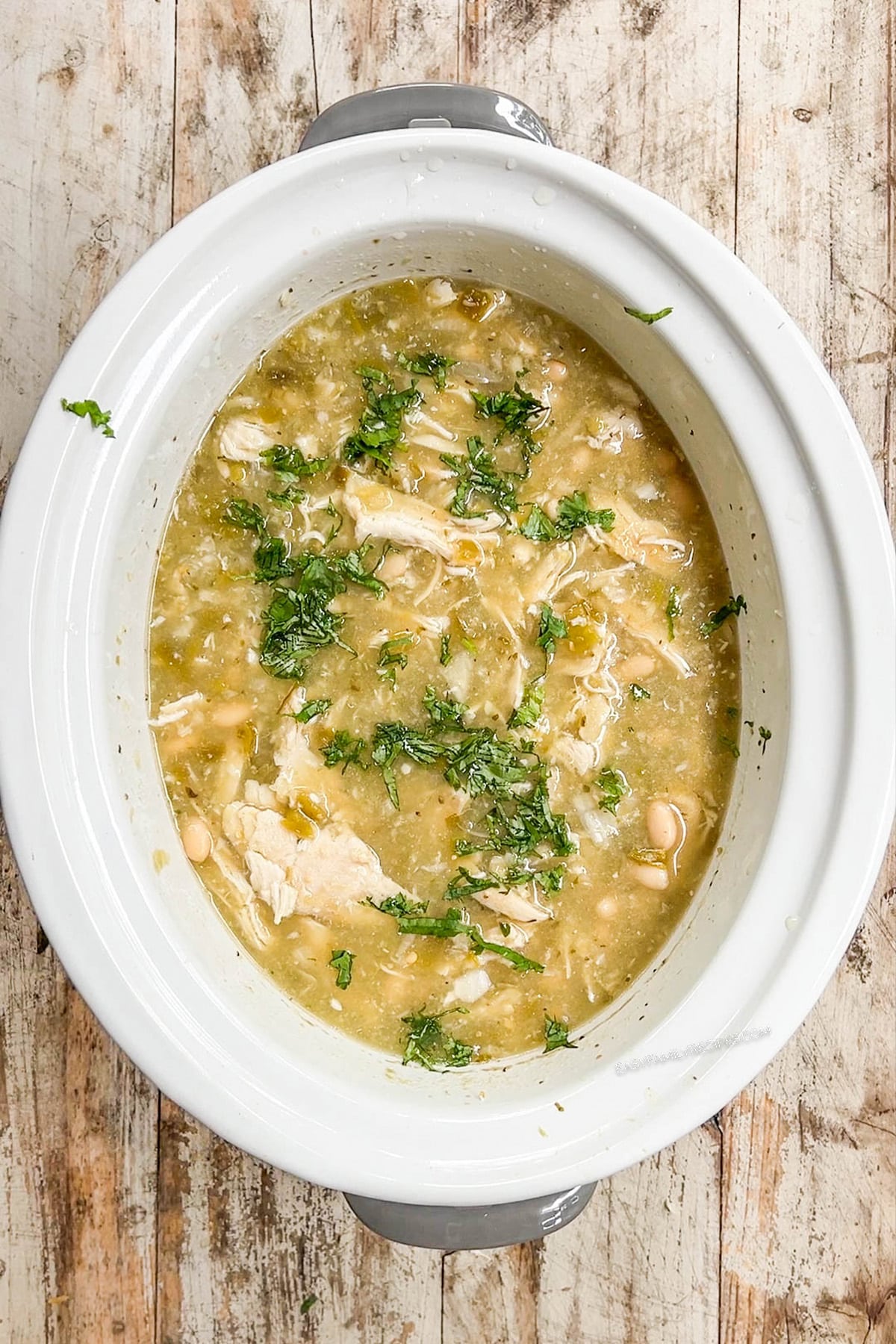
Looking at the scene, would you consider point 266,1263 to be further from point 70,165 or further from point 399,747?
point 70,165

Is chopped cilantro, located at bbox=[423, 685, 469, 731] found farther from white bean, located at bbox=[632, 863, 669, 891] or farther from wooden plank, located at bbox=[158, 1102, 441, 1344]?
wooden plank, located at bbox=[158, 1102, 441, 1344]

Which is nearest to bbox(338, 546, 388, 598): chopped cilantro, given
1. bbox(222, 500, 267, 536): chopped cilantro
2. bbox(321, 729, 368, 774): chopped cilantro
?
bbox(222, 500, 267, 536): chopped cilantro

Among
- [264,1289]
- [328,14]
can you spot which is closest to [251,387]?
[328,14]

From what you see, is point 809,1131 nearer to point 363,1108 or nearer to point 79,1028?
point 363,1108

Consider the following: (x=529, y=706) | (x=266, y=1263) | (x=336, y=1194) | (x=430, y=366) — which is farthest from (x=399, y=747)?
(x=266, y=1263)

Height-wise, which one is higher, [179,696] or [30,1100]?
[179,696]

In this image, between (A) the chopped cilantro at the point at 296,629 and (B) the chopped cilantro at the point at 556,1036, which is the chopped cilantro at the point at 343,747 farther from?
(B) the chopped cilantro at the point at 556,1036

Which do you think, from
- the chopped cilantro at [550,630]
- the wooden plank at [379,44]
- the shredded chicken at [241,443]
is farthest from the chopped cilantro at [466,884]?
the wooden plank at [379,44]
